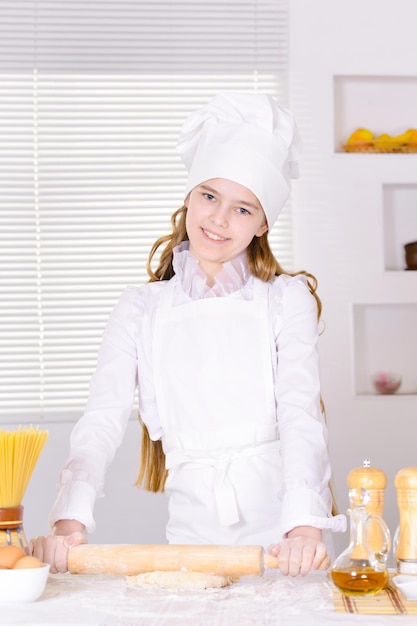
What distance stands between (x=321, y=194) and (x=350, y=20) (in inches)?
24.1

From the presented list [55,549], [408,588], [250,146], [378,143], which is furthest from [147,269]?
[378,143]

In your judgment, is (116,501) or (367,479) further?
(116,501)

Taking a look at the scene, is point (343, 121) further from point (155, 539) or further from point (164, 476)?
point (164, 476)

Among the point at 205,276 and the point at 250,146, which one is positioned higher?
the point at 250,146

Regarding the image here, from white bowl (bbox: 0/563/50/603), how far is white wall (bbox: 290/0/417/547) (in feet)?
6.64

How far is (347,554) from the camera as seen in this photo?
120cm

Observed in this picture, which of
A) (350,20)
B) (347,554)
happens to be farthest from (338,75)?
(347,554)

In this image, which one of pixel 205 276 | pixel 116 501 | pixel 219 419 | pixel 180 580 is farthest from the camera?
pixel 116 501

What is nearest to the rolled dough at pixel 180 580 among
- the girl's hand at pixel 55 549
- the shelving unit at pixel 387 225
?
the girl's hand at pixel 55 549

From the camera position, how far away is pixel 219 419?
72.2 inches

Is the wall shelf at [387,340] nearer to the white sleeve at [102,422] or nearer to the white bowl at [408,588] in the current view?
the white sleeve at [102,422]

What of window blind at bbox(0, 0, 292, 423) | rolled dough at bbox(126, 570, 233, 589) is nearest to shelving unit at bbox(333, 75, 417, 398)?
window blind at bbox(0, 0, 292, 423)

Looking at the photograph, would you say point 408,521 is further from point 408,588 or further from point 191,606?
point 191,606

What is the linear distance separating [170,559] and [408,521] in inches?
12.9
